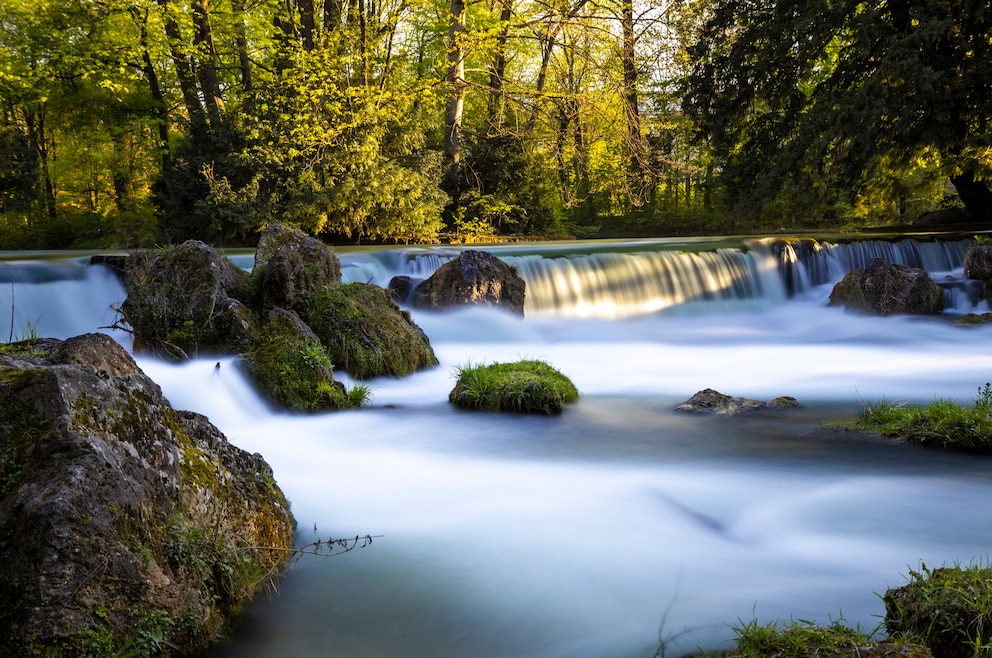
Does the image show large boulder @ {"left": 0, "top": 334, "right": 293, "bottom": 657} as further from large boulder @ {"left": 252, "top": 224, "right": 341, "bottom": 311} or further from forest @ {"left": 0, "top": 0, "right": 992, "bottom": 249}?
forest @ {"left": 0, "top": 0, "right": 992, "bottom": 249}

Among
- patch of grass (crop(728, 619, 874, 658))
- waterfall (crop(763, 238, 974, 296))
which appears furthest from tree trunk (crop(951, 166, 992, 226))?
patch of grass (crop(728, 619, 874, 658))

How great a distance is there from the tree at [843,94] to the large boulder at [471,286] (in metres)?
10.1

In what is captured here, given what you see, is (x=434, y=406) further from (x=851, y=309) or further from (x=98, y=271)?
(x=851, y=309)

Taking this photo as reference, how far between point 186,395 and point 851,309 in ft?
41.6

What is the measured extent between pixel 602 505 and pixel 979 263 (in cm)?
1379

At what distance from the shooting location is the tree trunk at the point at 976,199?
70.6ft

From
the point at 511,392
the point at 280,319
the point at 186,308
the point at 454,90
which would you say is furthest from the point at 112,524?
the point at 454,90

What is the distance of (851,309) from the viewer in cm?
1452

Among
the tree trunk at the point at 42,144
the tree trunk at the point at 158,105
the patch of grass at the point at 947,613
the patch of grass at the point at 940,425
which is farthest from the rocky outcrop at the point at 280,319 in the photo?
the tree trunk at the point at 42,144

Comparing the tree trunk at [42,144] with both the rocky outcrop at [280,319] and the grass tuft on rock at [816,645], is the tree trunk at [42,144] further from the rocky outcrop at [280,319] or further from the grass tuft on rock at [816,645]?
the grass tuft on rock at [816,645]

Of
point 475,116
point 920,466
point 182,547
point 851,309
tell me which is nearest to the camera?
point 182,547

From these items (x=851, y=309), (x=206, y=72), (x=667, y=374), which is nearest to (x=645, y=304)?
(x=851, y=309)

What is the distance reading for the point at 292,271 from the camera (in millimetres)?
8750

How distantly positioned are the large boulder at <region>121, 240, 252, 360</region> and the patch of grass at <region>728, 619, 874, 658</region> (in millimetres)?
6268
